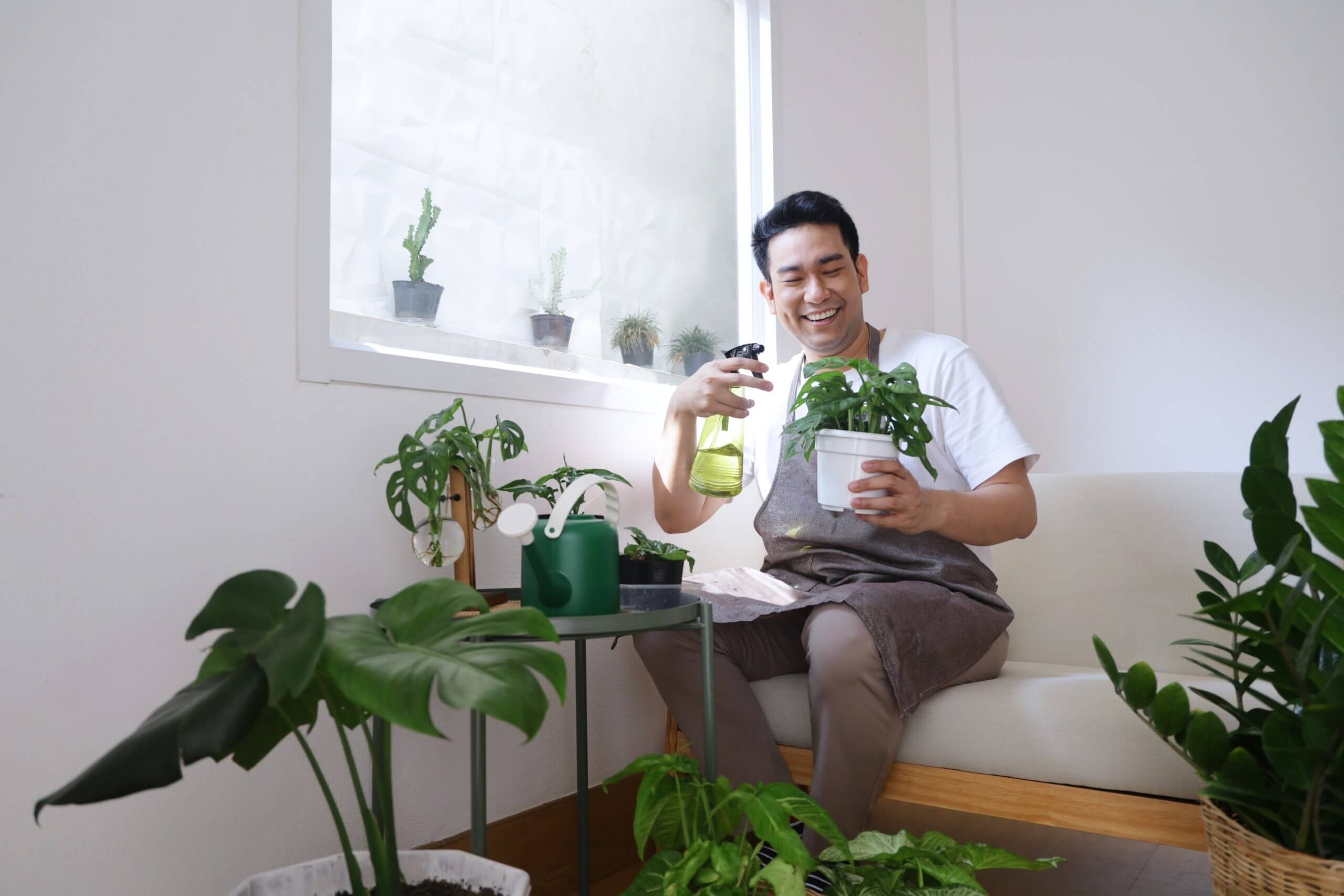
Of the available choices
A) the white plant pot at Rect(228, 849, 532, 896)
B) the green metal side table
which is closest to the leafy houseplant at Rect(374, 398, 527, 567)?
the green metal side table

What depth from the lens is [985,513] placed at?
147cm

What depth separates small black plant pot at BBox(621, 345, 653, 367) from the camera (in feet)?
6.64

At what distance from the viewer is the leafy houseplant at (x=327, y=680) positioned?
56 cm

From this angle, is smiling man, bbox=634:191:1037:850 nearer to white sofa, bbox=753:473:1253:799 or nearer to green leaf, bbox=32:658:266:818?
white sofa, bbox=753:473:1253:799

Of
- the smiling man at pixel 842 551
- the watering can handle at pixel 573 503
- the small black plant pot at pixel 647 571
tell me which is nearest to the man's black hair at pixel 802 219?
the smiling man at pixel 842 551

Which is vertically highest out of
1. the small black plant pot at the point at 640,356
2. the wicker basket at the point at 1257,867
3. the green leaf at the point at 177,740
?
the small black plant pot at the point at 640,356

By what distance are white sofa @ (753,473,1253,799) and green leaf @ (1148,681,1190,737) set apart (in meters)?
0.32

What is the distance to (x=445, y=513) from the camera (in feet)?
4.34

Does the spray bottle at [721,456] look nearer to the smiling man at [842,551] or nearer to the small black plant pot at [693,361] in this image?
the smiling man at [842,551]

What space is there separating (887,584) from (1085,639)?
1.93ft

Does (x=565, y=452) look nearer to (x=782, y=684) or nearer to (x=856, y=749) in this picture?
(x=782, y=684)

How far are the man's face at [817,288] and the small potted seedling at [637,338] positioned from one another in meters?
0.38

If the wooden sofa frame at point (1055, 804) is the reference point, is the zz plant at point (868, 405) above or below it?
above

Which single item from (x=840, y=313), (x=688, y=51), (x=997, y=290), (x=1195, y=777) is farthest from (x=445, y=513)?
(x=997, y=290)
